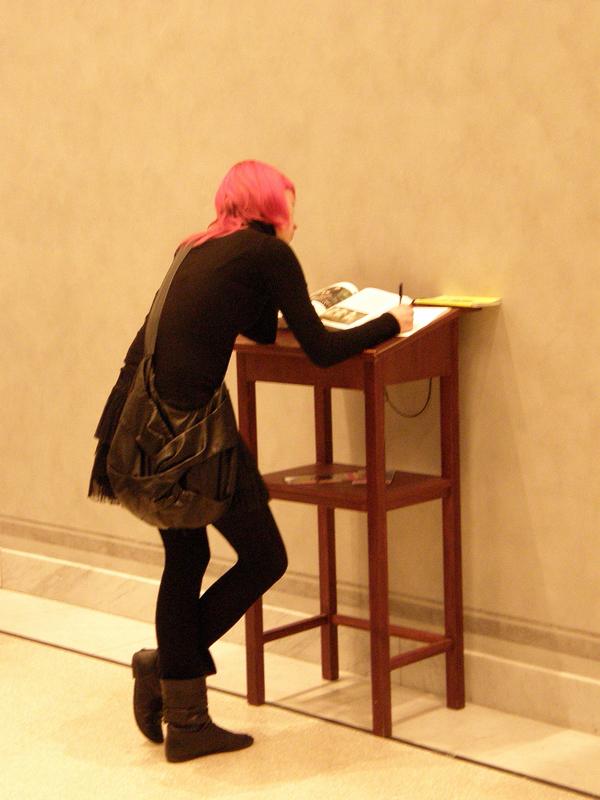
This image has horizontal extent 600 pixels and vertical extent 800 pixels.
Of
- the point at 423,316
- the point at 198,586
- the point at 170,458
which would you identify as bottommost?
the point at 198,586

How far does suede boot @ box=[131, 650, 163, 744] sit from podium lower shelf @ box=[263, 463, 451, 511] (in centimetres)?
55

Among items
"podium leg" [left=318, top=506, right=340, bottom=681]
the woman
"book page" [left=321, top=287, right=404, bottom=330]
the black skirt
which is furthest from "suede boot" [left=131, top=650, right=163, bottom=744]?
"book page" [left=321, top=287, right=404, bottom=330]

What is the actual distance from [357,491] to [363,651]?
0.70 meters

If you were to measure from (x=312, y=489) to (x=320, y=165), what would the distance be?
100 centimetres

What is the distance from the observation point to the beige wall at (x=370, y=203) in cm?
332

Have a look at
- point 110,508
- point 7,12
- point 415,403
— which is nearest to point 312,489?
point 415,403

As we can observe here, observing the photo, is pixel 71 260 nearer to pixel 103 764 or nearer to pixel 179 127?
pixel 179 127

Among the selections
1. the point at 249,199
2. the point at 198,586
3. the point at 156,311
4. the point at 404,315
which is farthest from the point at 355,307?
the point at 198,586

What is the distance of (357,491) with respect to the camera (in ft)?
11.2

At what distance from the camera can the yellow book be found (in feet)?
11.1

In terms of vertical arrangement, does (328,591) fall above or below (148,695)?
above

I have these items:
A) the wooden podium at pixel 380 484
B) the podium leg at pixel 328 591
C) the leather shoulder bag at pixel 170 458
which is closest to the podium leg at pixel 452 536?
the wooden podium at pixel 380 484

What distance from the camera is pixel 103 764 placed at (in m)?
3.29

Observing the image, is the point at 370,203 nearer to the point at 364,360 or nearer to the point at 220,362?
the point at 364,360
